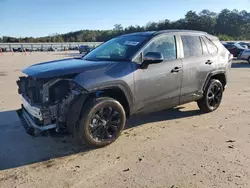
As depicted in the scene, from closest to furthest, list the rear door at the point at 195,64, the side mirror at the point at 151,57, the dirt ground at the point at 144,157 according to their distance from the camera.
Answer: the dirt ground at the point at 144,157 < the side mirror at the point at 151,57 < the rear door at the point at 195,64

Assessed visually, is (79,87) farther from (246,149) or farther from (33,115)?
(246,149)

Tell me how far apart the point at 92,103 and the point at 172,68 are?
71.0 inches

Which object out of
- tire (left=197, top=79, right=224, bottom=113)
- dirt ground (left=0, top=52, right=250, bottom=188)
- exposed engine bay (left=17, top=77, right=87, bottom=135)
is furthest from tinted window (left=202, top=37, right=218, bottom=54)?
exposed engine bay (left=17, top=77, right=87, bottom=135)

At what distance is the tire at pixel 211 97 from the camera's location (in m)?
6.40

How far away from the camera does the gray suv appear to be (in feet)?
14.0

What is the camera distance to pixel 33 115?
4449mm

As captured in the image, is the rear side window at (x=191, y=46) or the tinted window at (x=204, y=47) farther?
the tinted window at (x=204, y=47)

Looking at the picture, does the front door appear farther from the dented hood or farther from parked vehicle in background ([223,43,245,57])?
parked vehicle in background ([223,43,245,57])

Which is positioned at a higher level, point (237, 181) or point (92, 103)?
point (92, 103)

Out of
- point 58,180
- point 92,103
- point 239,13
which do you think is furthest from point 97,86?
point 239,13

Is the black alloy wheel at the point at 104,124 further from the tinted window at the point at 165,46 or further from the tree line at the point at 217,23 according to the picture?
the tree line at the point at 217,23

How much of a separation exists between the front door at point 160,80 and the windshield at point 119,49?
22cm

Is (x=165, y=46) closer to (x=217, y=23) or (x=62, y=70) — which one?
(x=62, y=70)

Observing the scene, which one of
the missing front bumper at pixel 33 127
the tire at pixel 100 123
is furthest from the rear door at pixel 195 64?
the missing front bumper at pixel 33 127
